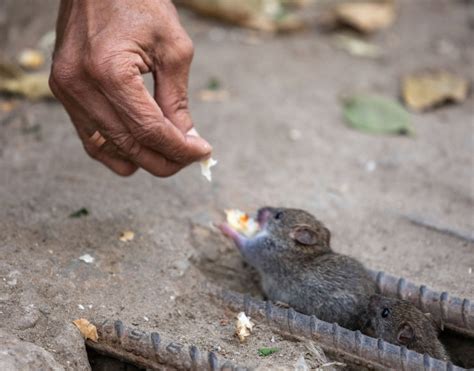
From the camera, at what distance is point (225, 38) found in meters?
8.28

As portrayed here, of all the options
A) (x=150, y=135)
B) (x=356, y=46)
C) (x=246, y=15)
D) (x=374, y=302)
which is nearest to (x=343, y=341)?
(x=374, y=302)

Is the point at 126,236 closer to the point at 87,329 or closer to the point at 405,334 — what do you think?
the point at 87,329

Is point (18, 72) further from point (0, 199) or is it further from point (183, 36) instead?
point (183, 36)

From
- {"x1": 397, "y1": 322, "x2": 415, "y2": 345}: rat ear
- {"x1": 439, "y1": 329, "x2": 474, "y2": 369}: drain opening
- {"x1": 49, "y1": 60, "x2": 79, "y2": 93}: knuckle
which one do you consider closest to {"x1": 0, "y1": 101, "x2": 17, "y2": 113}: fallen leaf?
{"x1": 49, "y1": 60, "x2": 79, "y2": 93}: knuckle

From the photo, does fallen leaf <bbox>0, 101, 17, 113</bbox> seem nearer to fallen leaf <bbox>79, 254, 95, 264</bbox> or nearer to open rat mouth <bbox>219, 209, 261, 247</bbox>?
open rat mouth <bbox>219, 209, 261, 247</bbox>

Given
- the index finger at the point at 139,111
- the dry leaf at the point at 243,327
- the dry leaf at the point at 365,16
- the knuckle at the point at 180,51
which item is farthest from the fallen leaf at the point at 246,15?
the dry leaf at the point at 243,327

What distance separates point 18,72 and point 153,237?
2.87 meters

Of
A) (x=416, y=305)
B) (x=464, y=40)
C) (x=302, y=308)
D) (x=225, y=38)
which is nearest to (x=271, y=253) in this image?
(x=302, y=308)

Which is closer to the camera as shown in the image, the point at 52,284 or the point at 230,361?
the point at 230,361

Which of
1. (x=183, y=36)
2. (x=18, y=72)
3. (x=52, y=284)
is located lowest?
(x=18, y=72)

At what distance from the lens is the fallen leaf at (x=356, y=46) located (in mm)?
8195

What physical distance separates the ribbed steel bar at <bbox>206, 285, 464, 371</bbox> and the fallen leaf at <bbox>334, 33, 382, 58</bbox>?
4633mm

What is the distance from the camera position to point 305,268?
188 inches

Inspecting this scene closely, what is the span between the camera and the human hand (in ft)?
12.5
